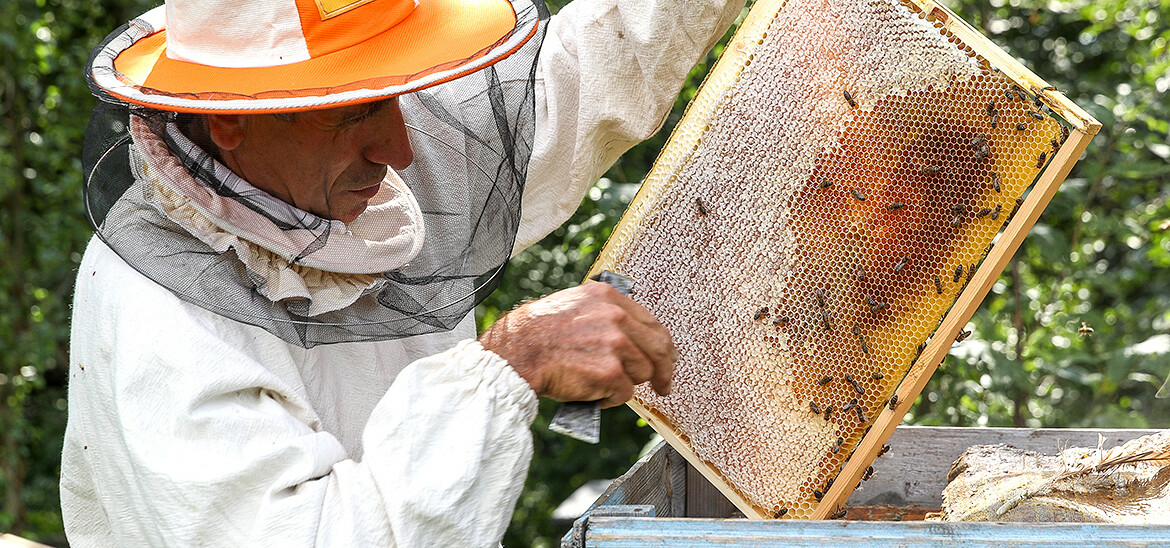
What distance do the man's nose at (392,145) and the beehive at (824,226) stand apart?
42 cm

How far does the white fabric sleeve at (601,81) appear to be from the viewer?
1840 millimetres

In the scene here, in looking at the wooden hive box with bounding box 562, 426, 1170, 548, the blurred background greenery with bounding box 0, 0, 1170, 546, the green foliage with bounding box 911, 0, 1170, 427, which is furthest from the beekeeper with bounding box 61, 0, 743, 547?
the green foliage with bounding box 911, 0, 1170, 427

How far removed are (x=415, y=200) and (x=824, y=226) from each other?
0.72 metres

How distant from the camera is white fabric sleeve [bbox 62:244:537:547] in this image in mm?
1348

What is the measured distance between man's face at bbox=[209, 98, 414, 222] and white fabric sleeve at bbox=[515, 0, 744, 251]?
1.45 feet

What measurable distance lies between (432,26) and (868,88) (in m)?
0.72

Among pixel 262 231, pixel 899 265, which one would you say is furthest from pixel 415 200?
pixel 899 265

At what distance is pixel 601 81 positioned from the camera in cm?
192

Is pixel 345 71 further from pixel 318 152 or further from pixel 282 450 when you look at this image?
pixel 282 450

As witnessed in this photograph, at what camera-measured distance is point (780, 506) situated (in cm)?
173

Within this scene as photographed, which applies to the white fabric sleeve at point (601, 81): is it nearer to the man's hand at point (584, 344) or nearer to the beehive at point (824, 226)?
the beehive at point (824, 226)

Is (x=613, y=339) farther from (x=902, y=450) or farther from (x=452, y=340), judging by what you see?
(x=902, y=450)

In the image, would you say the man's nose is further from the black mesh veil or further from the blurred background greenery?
the blurred background greenery

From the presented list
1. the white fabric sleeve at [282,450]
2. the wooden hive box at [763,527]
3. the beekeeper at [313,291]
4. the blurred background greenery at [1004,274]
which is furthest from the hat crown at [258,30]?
the blurred background greenery at [1004,274]
